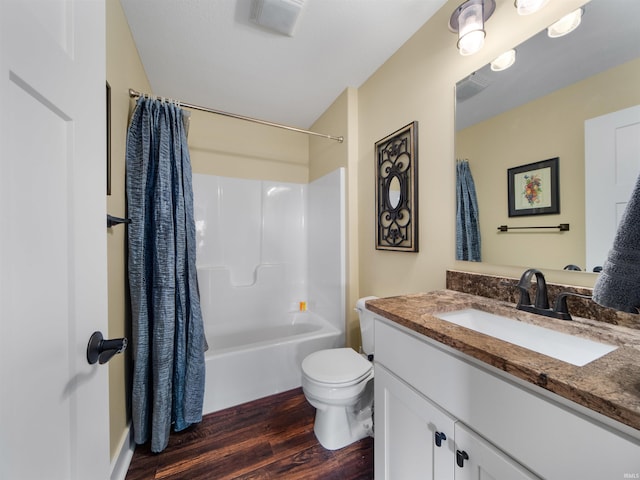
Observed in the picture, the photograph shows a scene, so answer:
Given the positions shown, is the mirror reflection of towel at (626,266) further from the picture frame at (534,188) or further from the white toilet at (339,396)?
the white toilet at (339,396)

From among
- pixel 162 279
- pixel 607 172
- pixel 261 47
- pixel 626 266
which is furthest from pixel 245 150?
pixel 626 266

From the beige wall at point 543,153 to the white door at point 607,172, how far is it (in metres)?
0.02

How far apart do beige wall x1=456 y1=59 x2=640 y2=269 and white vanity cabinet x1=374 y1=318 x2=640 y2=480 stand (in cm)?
62

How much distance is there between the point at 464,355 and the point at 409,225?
3.06ft

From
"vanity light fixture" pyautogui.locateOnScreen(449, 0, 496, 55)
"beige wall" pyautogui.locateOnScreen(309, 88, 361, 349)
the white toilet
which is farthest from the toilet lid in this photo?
"vanity light fixture" pyautogui.locateOnScreen(449, 0, 496, 55)

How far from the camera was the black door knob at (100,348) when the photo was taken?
1.79 ft

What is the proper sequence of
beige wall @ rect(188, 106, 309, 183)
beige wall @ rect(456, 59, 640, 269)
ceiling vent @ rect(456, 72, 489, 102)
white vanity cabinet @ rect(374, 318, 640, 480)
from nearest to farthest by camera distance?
white vanity cabinet @ rect(374, 318, 640, 480) < beige wall @ rect(456, 59, 640, 269) < ceiling vent @ rect(456, 72, 489, 102) < beige wall @ rect(188, 106, 309, 183)

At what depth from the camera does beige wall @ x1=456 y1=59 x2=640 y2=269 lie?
81cm

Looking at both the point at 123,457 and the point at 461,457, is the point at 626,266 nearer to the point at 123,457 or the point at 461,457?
the point at 461,457

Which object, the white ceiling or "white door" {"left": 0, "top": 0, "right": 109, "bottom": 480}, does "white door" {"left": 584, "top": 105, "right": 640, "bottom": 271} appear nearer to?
the white ceiling

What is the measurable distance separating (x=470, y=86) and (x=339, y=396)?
66.0 inches

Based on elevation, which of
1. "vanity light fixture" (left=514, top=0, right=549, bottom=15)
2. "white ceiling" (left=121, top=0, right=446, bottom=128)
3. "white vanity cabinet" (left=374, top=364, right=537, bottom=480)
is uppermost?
"white ceiling" (left=121, top=0, right=446, bottom=128)

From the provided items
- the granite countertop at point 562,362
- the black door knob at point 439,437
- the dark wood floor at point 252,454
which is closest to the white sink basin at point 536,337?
the granite countertop at point 562,362

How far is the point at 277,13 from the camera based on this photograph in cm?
127
